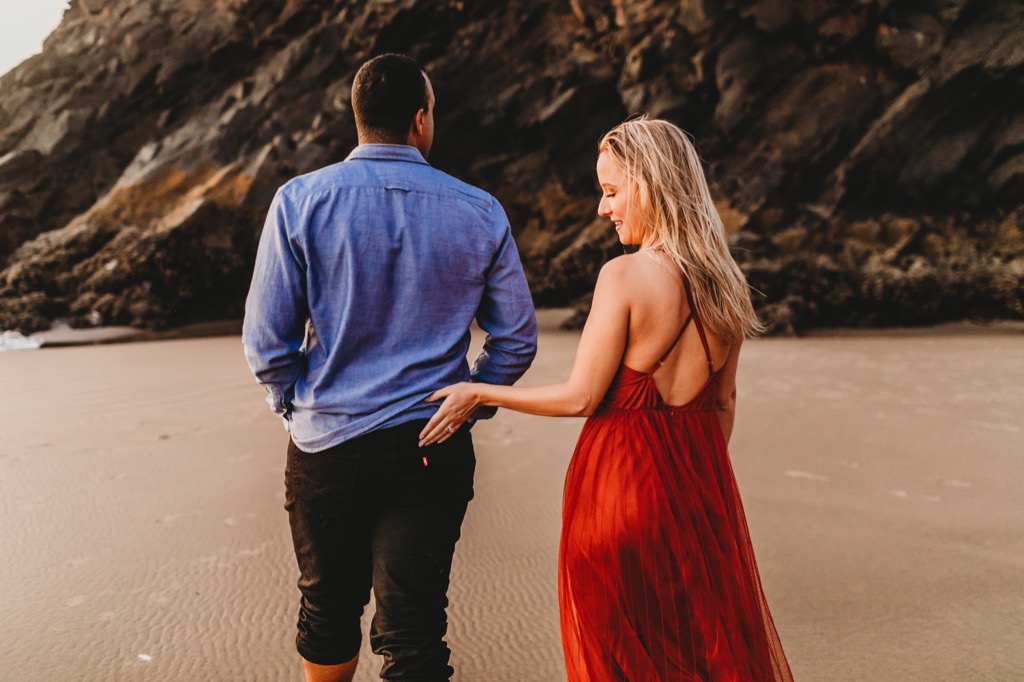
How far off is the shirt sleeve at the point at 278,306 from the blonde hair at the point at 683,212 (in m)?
0.76

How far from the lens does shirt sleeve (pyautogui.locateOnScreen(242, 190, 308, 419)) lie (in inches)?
64.4

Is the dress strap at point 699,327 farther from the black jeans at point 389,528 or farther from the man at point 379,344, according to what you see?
the black jeans at point 389,528

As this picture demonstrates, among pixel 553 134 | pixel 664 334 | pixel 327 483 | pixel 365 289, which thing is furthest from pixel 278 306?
pixel 553 134

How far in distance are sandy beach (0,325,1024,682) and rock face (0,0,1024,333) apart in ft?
19.2

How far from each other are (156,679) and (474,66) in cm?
1287

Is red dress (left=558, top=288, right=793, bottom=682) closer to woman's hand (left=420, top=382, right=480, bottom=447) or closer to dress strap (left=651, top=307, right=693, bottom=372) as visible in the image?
dress strap (left=651, top=307, right=693, bottom=372)

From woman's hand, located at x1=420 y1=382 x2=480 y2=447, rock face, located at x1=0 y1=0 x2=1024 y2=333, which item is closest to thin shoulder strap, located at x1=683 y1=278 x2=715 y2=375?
woman's hand, located at x1=420 y1=382 x2=480 y2=447

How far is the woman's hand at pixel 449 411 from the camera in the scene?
168 centimetres

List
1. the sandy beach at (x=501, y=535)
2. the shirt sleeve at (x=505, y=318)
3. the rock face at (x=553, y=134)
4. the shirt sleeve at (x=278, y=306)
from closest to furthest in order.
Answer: the shirt sleeve at (x=278, y=306) < the shirt sleeve at (x=505, y=318) < the sandy beach at (x=501, y=535) < the rock face at (x=553, y=134)

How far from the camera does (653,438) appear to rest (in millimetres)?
1737

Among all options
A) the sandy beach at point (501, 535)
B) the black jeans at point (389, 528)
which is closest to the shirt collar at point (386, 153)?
the black jeans at point (389, 528)

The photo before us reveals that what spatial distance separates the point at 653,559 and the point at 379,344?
2.51 feet

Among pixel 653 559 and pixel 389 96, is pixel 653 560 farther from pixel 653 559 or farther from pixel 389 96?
pixel 389 96

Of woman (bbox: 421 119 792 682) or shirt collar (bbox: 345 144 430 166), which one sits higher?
shirt collar (bbox: 345 144 430 166)
